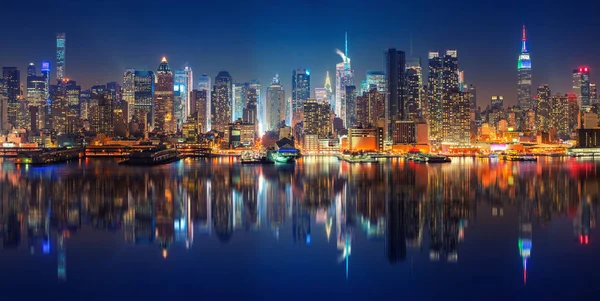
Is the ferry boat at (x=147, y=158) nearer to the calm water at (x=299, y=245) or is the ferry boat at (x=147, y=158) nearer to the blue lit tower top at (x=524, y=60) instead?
the calm water at (x=299, y=245)

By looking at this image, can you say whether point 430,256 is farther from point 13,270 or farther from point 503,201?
point 503,201

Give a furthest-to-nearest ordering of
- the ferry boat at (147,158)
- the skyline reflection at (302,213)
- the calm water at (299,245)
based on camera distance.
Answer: the ferry boat at (147,158)
the skyline reflection at (302,213)
the calm water at (299,245)

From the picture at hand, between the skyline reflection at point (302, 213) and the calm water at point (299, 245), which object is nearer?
the calm water at point (299, 245)

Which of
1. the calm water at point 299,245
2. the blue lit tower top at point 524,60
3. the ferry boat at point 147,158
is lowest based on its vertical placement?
the calm water at point 299,245

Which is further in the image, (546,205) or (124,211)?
(546,205)

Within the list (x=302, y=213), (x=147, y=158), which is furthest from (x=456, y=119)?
(x=302, y=213)

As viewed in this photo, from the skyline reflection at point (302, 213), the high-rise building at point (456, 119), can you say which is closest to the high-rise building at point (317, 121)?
the high-rise building at point (456, 119)

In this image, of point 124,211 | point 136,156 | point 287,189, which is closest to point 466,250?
point 124,211
